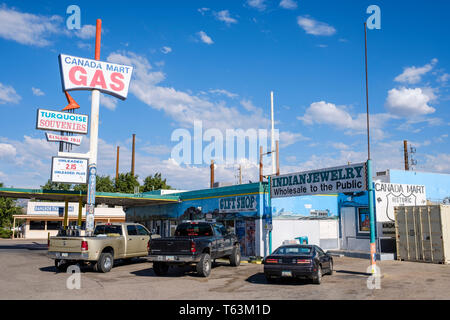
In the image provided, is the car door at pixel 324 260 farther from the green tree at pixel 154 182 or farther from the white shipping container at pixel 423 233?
the green tree at pixel 154 182

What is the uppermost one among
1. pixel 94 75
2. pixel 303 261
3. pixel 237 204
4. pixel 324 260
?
pixel 94 75

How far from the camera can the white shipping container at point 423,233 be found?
66.7 ft

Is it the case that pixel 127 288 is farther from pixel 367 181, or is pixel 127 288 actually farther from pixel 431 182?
pixel 431 182

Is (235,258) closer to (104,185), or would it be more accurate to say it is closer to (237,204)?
(237,204)

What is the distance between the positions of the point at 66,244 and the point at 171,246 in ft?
14.2

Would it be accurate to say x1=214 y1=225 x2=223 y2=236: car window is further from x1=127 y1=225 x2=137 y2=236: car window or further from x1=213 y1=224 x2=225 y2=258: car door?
x1=127 y1=225 x2=137 y2=236: car window

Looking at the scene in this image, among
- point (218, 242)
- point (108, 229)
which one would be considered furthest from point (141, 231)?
point (218, 242)

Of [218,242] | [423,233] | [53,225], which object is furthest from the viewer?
[53,225]

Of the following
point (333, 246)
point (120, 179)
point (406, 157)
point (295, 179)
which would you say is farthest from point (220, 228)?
point (120, 179)

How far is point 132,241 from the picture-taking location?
18.8 meters

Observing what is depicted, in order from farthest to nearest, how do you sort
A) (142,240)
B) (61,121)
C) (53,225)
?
(53,225), (61,121), (142,240)

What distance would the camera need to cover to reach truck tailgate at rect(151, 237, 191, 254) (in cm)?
1477

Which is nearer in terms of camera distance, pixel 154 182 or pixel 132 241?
pixel 132 241
